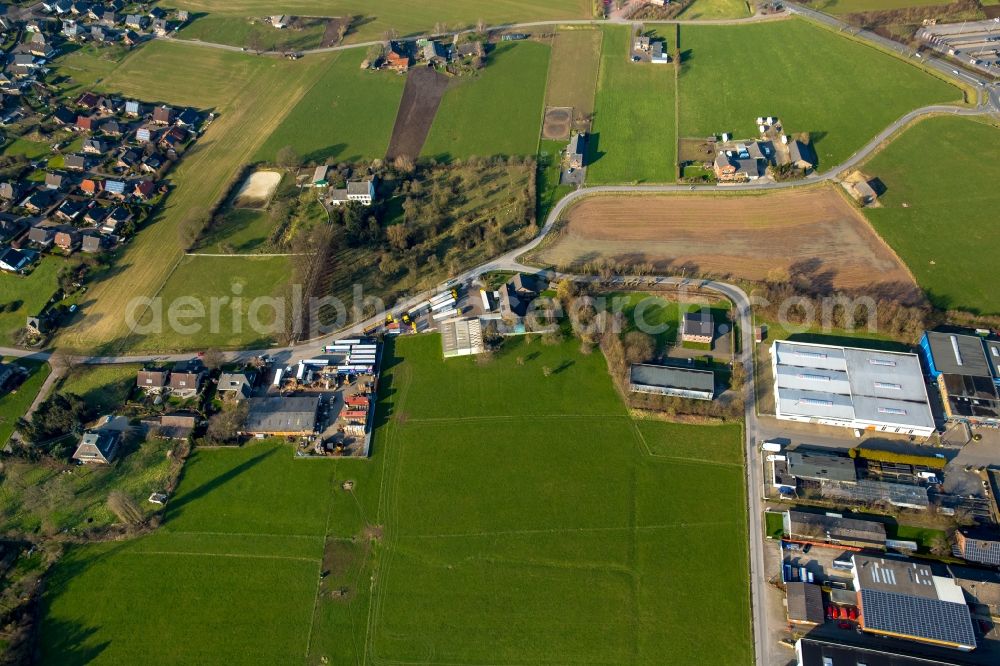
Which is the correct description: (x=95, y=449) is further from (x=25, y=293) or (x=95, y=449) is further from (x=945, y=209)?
(x=945, y=209)

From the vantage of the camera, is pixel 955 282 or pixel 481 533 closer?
pixel 481 533

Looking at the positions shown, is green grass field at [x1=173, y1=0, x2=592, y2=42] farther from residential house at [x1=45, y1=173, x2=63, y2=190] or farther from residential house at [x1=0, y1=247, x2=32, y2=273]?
residential house at [x1=0, y1=247, x2=32, y2=273]

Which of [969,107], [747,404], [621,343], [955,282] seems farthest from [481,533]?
[969,107]

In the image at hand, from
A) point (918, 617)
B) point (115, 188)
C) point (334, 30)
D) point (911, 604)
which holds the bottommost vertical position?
point (918, 617)

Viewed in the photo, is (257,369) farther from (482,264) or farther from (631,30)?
(631,30)

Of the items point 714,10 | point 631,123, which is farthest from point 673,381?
point 714,10
